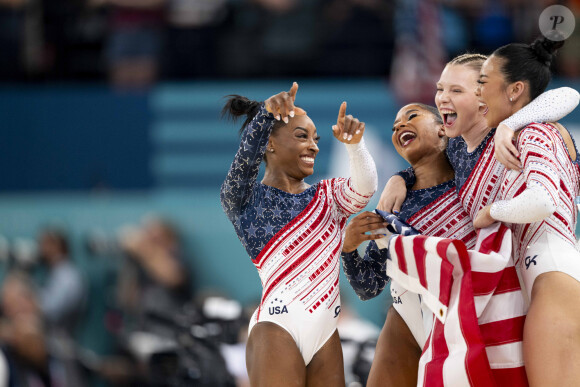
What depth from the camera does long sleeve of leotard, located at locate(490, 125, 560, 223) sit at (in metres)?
3.11

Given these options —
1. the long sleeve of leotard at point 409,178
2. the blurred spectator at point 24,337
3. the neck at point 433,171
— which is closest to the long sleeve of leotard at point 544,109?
the neck at point 433,171

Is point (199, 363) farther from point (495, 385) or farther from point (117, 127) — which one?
point (495, 385)

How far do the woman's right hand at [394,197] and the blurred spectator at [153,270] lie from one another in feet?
13.2

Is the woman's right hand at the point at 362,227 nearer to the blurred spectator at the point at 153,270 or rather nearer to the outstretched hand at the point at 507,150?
the outstretched hand at the point at 507,150

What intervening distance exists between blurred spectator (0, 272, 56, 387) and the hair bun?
17.9ft

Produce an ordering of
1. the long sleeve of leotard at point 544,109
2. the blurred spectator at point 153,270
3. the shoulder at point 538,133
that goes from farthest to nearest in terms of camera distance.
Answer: the blurred spectator at point 153,270 → the long sleeve of leotard at point 544,109 → the shoulder at point 538,133

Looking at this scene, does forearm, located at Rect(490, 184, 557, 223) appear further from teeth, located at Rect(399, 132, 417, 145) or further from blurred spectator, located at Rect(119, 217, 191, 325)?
blurred spectator, located at Rect(119, 217, 191, 325)

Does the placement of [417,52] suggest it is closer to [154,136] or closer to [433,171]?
[154,136]

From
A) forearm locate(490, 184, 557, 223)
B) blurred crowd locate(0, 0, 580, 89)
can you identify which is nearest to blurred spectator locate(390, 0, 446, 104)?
blurred crowd locate(0, 0, 580, 89)

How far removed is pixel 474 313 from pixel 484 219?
368 millimetres

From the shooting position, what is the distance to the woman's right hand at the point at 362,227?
3.76m

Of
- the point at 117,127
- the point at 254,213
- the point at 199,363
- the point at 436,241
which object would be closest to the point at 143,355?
the point at 199,363

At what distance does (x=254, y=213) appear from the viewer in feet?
12.2

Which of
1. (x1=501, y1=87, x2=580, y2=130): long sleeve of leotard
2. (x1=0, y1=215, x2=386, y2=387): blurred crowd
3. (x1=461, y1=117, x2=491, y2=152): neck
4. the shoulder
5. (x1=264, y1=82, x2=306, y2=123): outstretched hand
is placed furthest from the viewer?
(x1=0, y1=215, x2=386, y2=387): blurred crowd
